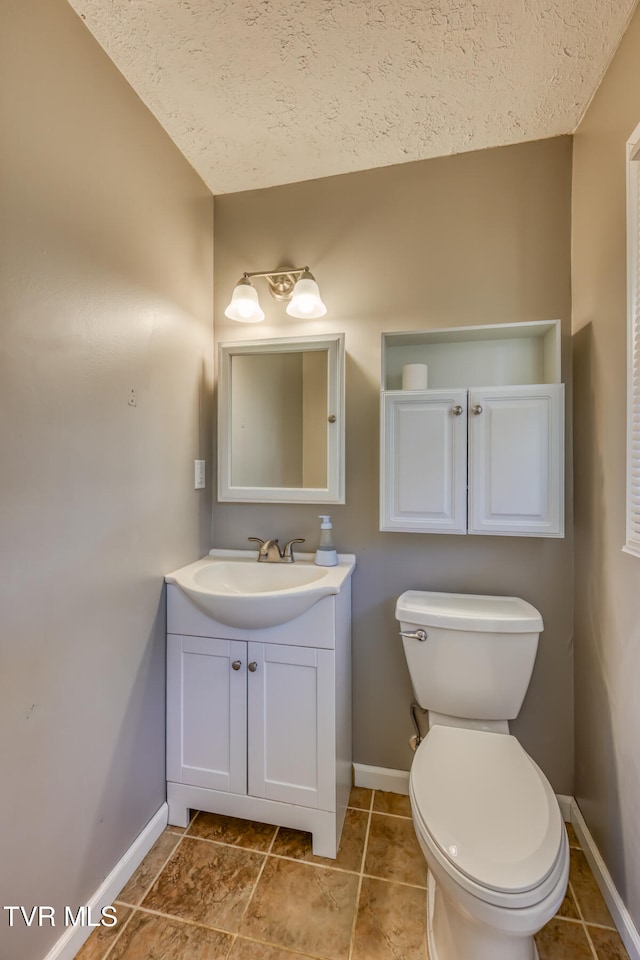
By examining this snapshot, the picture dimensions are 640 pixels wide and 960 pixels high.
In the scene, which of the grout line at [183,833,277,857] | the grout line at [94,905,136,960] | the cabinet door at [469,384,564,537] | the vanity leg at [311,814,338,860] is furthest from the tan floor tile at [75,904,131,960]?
the cabinet door at [469,384,564,537]

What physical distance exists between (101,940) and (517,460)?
1.82 m

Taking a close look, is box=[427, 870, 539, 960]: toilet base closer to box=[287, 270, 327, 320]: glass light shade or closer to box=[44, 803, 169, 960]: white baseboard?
box=[44, 803, 169, 960]: white baseboard

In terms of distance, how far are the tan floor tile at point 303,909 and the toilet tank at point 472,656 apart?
585 mm

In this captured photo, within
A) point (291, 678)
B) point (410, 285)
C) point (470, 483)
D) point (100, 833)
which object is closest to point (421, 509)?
point (470, 483)

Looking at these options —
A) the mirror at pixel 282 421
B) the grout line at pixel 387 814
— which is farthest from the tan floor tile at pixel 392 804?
the mirror at pixel 282 421

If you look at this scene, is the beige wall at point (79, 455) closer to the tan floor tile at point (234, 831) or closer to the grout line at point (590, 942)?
the tan floor tile at point (234, 831)

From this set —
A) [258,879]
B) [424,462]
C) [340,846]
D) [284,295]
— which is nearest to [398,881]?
[340,846]

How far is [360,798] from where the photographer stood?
5.30ft

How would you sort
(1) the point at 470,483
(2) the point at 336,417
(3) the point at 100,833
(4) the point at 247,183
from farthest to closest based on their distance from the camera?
(4) the point at 247,183
(2) the point at 336,417
(1) the point at 470,483
(3) the point at 100,833

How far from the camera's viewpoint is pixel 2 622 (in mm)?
893

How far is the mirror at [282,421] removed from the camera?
1.63 m

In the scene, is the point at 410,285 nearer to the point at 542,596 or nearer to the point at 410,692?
the point at 542,596

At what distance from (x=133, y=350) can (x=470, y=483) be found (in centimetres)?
120

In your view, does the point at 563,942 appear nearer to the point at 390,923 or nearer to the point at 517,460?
the point at 390,923
